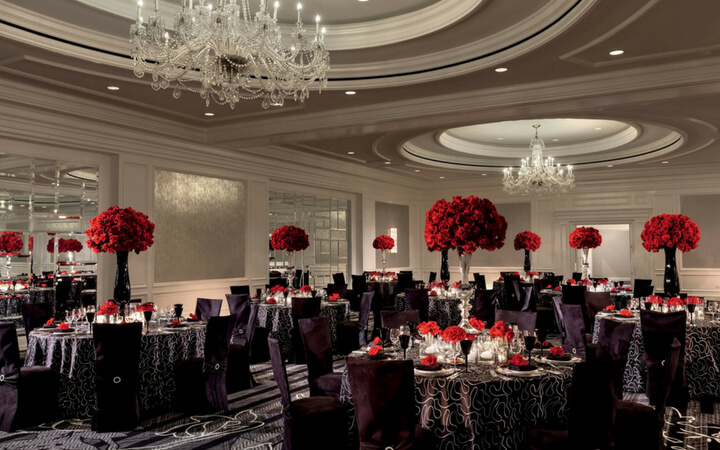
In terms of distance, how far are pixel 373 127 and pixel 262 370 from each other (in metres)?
3.92

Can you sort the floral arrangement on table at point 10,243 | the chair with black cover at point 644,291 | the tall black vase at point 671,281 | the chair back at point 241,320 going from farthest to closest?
the chair with black cover at point 644,291, the floral arrangement on table at point 10,243, the chair back at point 241,320, the tall black vase at point 671,281

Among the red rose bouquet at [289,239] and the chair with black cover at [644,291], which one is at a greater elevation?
the red rose bouquet at [289,239]

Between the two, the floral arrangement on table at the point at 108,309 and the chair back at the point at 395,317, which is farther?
the chair back at the point at 395,317

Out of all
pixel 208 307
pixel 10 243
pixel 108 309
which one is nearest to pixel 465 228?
pixel 108 309

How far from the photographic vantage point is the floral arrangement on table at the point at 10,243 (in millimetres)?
7812

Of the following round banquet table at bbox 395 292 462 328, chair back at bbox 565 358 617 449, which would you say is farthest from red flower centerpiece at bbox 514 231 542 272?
chair back at bbox 565 358 617 449

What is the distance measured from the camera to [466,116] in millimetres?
A: 8203

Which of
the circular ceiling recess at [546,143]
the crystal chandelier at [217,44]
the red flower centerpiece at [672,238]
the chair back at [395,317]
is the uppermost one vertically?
the circular ceiling recess at [546,143]

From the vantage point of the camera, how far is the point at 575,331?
6.28m

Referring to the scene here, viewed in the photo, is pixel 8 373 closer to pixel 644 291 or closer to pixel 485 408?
pixel 485 408

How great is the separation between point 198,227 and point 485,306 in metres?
5.37

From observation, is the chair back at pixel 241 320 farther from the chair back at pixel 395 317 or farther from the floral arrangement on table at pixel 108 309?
the chair back at pixel 395 317

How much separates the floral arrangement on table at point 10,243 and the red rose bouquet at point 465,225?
605 centimetres

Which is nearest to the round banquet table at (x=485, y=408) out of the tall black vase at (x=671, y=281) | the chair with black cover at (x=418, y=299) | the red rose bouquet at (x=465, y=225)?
the red rose bouquet at (x=465, y=225)
